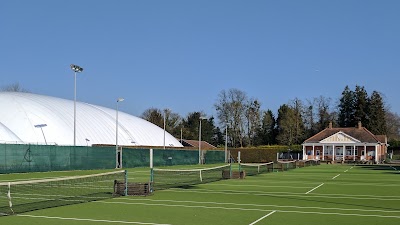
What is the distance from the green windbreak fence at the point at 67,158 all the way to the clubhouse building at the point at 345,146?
31.7m

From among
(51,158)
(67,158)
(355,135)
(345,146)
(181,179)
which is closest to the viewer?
(181,179)

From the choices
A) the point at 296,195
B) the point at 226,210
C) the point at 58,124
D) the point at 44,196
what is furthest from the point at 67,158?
the point at 226,210

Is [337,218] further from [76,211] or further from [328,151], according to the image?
[328,151]

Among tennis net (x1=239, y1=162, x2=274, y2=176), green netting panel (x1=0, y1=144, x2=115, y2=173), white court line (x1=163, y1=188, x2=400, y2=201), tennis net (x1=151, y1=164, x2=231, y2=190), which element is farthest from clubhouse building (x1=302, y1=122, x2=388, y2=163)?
white court line (x1=163, y1=188, x2=400, y2=201)

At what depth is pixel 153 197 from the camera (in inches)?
711

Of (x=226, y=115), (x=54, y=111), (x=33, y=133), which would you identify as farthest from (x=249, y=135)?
(x=33, y=133)

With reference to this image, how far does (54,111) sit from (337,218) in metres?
54.9

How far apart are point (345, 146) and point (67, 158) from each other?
52490 millimetres

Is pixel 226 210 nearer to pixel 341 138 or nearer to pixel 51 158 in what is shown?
pixel 51 158

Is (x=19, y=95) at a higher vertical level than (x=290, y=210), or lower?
higher

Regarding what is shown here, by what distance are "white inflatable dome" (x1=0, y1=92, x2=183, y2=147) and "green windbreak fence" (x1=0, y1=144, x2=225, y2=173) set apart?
5.97 meters

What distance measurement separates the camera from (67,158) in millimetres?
45344

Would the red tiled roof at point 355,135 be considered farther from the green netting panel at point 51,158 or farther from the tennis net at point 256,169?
the green netting panel at point 51,158

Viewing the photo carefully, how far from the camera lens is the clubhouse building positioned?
82.6m
